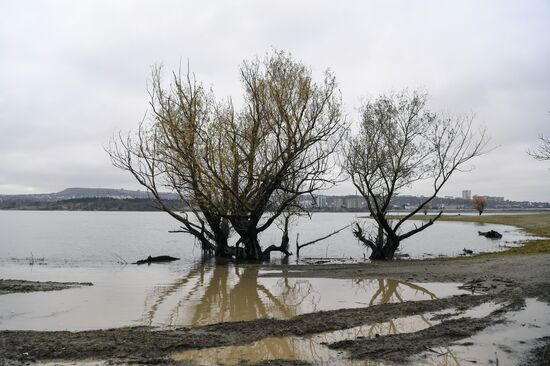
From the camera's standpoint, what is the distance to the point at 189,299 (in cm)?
1405

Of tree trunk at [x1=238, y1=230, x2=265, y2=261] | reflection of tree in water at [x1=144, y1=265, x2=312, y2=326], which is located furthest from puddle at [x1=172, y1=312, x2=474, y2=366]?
tree trunk at [x1=238, y1=230, x2=265, y2=261]

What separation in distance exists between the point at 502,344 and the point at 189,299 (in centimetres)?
893

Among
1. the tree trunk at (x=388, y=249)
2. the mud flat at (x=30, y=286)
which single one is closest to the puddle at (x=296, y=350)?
the mud flat at (x=30, y=286)

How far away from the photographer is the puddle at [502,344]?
284 inches

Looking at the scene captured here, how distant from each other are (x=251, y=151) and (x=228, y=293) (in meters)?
10.1

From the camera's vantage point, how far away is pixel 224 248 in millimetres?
29234

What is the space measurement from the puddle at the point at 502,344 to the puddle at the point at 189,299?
3869mm

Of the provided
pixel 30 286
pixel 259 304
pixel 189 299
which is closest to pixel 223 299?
pixel 189 299

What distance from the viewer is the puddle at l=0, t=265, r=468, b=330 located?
10.9m

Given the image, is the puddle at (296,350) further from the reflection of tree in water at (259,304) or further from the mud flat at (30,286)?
the mud flat at (30,286)

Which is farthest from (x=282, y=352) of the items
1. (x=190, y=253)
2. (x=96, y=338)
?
(x=190, y=253)

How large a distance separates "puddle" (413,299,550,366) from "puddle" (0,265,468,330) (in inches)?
152

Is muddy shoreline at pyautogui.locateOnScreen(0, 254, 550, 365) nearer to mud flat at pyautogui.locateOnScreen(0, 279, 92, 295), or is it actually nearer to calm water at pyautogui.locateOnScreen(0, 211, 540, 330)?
calm water at pyautogui.locateOnScreen(0, 211, 540, 330)

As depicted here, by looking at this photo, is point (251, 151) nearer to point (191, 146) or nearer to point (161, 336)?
point (191, 146)
